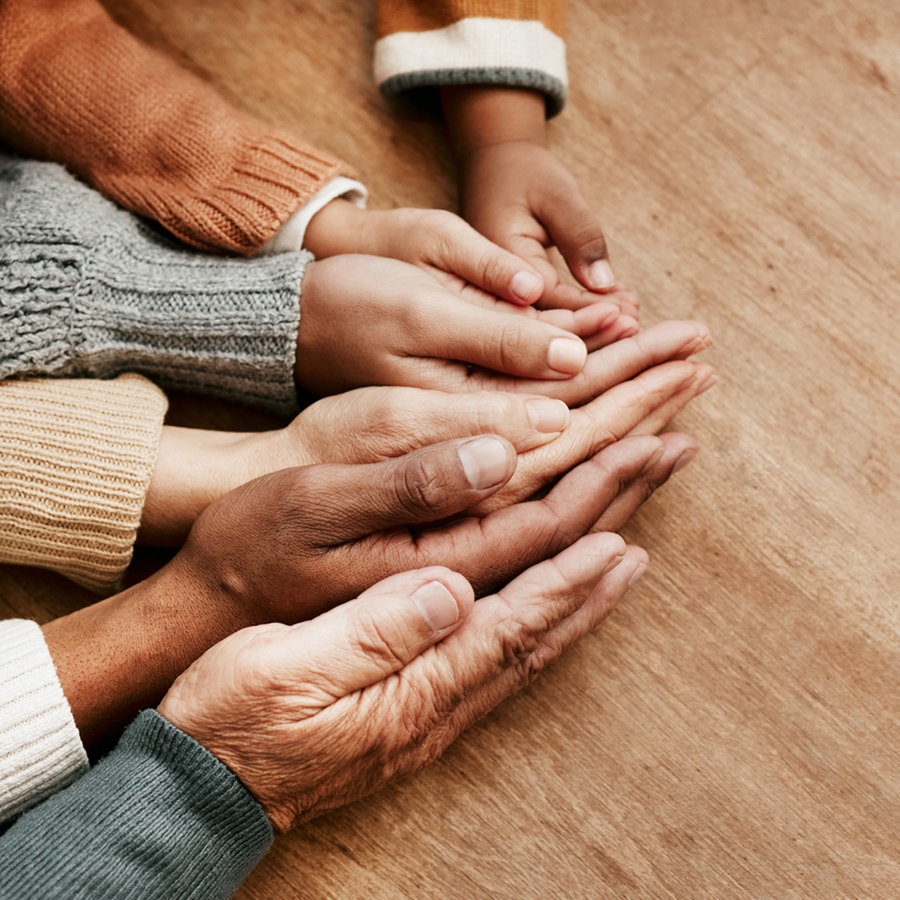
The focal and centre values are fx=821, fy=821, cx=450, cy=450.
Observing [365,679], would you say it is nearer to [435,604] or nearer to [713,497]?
[435,604]

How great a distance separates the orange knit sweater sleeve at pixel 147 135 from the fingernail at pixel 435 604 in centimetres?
38

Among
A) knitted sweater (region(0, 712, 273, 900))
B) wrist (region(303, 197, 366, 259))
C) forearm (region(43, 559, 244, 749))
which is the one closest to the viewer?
knitted sweater (region(0, 712, 273, 900))

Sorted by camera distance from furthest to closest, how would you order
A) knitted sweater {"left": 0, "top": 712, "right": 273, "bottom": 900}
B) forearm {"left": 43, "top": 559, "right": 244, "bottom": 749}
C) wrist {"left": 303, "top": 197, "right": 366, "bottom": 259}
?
wrist {"left": 303, "top": 197, "right": 366, "bottom": 259}
forearm {"left": 43, "top": 559, "right": 244, "bottom": 749}
knitted sweater {"left": 0, "top": 712, "right": 273, "bottom": 900}

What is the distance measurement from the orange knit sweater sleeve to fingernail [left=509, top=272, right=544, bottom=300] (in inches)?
8.4

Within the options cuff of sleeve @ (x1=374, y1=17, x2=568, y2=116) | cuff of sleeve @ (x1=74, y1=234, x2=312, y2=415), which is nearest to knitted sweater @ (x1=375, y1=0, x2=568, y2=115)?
cuff of sleeve @ (x1=374, y1=17, x2=568, y2=116)

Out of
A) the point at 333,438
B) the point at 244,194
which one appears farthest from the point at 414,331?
the point at 244,194

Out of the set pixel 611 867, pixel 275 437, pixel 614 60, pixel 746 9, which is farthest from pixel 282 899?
pixel 746 9

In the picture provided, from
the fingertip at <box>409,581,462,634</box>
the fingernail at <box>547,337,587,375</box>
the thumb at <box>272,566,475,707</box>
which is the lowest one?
the thumb at <box>272,566,475,707</box>

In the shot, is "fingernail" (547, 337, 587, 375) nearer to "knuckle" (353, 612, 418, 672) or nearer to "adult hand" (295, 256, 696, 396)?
"adult hand" (295, 256, 696, 396)

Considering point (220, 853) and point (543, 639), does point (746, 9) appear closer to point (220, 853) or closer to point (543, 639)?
point (543, 639)

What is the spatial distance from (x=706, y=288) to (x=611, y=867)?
0.56m

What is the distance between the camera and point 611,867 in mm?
732

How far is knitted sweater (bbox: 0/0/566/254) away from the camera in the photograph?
79 centimetres

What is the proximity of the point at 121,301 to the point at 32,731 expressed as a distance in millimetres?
381
